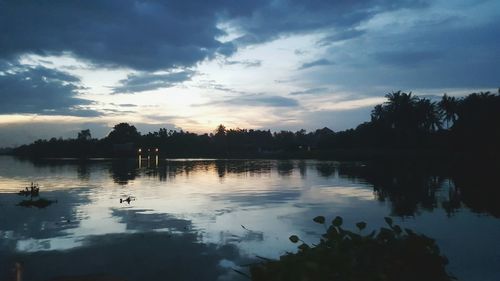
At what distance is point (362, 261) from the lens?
12.1 ft

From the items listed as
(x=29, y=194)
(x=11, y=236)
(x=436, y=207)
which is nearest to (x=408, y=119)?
(x=436, y=207)

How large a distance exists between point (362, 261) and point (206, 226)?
15269mm

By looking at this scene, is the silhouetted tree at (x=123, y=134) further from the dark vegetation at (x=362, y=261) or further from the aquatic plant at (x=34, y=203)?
the dark vegetation at (x=362, y=261)

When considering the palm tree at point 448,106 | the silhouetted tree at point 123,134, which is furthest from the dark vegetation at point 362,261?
the silhouetted tree at point 123,134

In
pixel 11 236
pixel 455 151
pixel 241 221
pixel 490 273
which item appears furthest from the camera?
pixel 455 151

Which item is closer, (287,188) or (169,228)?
(169,228)

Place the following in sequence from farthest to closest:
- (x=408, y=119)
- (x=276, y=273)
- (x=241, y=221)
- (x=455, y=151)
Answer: (x=408, y=119) → (x=455, y=151) → (x=241, y=221) → (x=276, y=273)

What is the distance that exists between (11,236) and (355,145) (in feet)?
352

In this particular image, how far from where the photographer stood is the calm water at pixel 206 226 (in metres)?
12.5

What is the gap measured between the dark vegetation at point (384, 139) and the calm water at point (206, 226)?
70.1 ft

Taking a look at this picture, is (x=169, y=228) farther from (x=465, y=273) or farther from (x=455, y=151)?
(x=455, y=151)

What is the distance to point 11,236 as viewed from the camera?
55.0 feet

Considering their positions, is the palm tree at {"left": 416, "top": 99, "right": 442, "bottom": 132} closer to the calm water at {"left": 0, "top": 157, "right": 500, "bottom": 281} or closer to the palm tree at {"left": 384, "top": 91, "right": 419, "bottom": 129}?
the palm tree at {"left": 384, "top": 91, "right": 419, "bottom": 129}

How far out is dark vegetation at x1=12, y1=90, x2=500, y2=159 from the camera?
52.2 m
